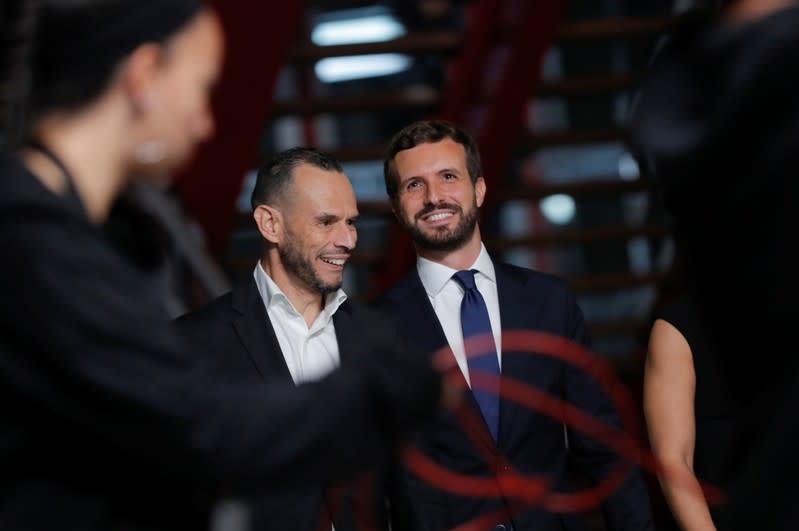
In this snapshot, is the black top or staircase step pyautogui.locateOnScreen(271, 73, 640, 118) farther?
staircase step pyautogui.locateOnScreen(271, 73, 640, 118)

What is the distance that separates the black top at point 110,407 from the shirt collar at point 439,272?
189 cm

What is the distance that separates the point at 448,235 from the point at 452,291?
0.50 feet

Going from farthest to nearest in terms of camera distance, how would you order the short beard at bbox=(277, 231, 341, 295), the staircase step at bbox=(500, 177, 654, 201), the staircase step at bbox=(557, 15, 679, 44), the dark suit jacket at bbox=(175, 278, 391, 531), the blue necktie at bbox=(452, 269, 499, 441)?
the staircase step at bbox=(500, 177, 654, 201) → the staircase step at bbox=(557, 15, 679, 44) → the short beard at bbox=(277, 231, 341, 295) → the blue necktie at bbox=(452, 269, 499, 441) → the dark suit jacket at bbox=(175, 278, 391, 531)

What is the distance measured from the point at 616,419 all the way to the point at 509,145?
2.46m

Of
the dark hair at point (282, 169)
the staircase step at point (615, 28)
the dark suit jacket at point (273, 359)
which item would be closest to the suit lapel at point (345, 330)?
the dark suit jacket at point (273, 359)

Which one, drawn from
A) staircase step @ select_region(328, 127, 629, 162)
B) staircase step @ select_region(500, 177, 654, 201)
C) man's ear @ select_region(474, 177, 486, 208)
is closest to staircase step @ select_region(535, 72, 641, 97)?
staircase step @ select_region(328, 127, 629, 162)

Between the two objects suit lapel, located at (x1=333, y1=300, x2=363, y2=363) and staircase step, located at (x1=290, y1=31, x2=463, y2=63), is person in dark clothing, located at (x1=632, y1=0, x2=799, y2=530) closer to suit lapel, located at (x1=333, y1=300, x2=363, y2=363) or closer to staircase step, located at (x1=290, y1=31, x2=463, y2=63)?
suit lapel, located at (x1=333, y1=300, x2=363, y2=363)

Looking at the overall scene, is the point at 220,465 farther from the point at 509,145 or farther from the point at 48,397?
the point at 509,145

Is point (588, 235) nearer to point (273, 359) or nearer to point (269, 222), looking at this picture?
point (269, 222)

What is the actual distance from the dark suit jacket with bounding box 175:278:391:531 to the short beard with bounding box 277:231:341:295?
71 mm

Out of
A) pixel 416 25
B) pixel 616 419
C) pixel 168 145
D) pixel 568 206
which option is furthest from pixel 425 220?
pixel 568 206

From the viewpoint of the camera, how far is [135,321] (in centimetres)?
145

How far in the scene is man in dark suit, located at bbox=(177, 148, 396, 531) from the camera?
3037 millimetres

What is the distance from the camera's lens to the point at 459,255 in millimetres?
3484
